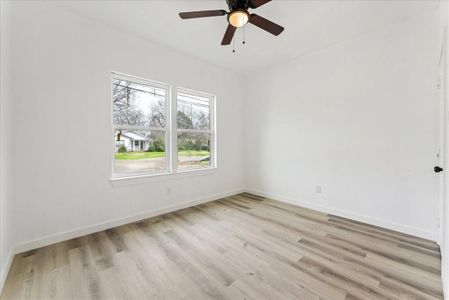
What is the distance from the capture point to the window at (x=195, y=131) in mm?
3637

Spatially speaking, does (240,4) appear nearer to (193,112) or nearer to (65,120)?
(193,112)

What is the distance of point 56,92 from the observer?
2.31 metres

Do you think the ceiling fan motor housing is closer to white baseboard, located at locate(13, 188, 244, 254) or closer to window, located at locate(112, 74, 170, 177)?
window, located at locate(112, 74, 170, 177)

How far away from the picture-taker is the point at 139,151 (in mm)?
3098

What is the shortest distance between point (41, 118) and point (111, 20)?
1563 mm

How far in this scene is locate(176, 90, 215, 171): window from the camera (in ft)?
11.9

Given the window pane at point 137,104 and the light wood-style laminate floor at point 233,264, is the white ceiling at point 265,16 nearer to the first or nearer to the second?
the window pane at point 137,104

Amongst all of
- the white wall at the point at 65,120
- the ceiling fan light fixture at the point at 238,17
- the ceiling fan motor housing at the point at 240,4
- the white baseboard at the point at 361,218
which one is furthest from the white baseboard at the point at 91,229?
the ceiling fan motor housing at the point at 240,4

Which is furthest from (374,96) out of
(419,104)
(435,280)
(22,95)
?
(22,95)

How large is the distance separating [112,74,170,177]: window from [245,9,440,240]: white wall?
223 cm

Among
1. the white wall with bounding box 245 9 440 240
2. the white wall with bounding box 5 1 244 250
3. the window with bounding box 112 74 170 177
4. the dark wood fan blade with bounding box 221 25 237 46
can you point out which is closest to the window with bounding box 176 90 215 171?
the window with bounding box 112 74 170 177

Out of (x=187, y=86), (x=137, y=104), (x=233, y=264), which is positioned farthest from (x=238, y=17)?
(x=233, y=264)

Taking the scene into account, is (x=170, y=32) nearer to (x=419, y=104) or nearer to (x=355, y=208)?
(x=419, y=104)

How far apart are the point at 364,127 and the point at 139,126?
3.50 meters
